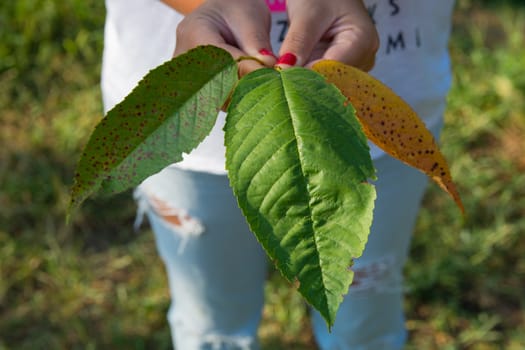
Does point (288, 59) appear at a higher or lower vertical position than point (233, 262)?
higher

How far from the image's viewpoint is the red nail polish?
2.16 feet

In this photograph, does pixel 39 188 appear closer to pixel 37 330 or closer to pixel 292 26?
pixel 37 330

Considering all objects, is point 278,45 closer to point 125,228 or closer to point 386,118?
point 386,118

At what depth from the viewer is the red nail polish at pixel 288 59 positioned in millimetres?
657

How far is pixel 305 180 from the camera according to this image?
550mm

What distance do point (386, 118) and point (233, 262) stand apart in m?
0.59

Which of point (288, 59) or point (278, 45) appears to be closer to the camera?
point (288, 59)

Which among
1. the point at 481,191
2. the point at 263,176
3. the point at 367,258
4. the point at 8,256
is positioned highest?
the point at 263,176

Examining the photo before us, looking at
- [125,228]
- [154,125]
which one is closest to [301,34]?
[154,125]

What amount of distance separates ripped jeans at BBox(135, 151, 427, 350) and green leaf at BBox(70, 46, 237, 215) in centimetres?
41

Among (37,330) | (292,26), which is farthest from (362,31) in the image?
(37,330)

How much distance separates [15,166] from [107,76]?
1.22 metres

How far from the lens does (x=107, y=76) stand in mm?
1042

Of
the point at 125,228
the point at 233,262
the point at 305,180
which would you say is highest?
the point at 305,180
